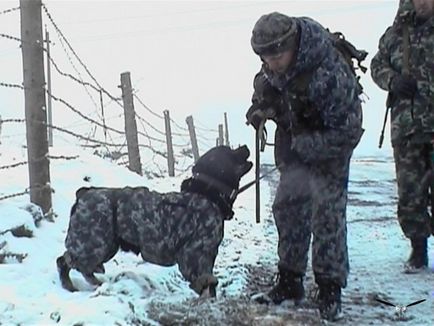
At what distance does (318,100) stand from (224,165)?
2.89ft

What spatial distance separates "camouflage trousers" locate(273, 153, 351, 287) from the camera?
438 centimetres

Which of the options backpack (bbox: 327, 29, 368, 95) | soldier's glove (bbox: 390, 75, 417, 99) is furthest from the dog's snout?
soldier's glove (bbox: 390, 75, 417, 99)

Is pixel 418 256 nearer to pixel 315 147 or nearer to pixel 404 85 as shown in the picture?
pixel 404 85

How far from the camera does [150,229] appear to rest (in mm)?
Answer: 4480

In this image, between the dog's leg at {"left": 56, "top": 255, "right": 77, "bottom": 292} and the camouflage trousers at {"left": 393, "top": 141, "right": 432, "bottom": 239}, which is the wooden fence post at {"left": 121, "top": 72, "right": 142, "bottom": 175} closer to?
the camouflage trousers at {"left": 393, "top": 141, "right": 432, "bottom": 239}

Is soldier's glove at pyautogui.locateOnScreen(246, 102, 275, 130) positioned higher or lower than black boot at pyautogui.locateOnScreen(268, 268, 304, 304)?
higher

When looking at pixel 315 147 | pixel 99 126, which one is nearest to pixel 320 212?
pixel 315 147

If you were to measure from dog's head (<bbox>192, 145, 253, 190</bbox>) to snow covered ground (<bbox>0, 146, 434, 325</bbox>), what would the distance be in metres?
0.78

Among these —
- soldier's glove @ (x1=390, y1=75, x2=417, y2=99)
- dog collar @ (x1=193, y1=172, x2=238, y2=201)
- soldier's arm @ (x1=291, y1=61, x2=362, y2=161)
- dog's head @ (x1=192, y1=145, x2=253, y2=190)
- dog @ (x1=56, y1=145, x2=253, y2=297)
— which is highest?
soldier's glove @ (x1=390, y1=75, x2=417, y2=99)

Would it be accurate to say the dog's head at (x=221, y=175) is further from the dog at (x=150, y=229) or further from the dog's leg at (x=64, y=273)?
the dog's leg at (x=64, y=273)

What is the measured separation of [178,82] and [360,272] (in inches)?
1975

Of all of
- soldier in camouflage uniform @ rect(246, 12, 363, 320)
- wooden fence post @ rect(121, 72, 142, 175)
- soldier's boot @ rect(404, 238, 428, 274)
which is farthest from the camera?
wooden fence post @ rect(121, 72, 142, 175)

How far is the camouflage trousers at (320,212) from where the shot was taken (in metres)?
4.38

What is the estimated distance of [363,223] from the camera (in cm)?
812
